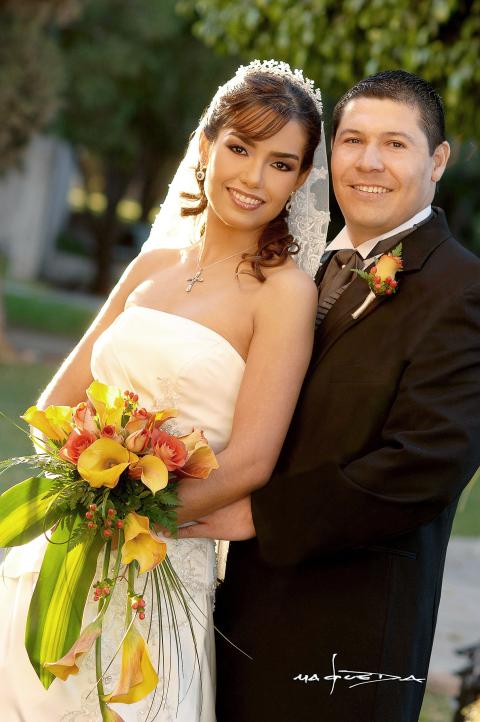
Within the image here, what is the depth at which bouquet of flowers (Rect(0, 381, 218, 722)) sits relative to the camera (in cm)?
276

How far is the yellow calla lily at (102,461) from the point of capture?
8.91 ft

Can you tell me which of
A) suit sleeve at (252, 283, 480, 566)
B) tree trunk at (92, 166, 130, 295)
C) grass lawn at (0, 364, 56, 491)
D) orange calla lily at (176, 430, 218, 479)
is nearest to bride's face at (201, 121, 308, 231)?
suit sleeve at (252, 283, 480, 566)

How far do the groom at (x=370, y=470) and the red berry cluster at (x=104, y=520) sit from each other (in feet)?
1.23

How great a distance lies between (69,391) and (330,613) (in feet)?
3.45

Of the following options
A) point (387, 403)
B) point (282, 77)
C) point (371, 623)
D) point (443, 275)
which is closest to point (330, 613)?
point (371, 623)

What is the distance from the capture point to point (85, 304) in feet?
77.5

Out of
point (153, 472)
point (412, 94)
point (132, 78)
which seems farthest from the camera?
point (132, 78)

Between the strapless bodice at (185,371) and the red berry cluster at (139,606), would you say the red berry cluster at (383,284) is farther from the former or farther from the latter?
the red berry cluster at (139,606)

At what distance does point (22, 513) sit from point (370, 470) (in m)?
0.93

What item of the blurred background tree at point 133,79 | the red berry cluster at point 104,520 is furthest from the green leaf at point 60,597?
the blurred background tree at point 133,79

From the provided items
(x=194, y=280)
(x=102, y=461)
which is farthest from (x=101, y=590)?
(x=194, y=280)

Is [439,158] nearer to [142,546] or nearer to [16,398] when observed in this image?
[142,546]

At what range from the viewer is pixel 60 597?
297cm

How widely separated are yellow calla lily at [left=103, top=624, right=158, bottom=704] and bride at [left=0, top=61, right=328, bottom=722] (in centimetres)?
16
